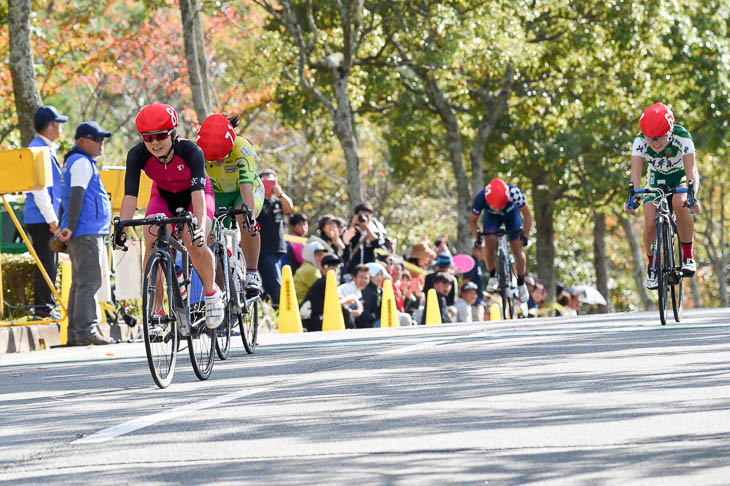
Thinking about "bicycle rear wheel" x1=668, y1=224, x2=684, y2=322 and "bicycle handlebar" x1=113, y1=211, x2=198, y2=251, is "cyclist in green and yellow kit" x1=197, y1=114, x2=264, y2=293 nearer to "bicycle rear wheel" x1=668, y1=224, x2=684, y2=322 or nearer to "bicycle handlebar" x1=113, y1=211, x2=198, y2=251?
"bicycle handlebar" x1=113, y1=211, x2=198, y2=251

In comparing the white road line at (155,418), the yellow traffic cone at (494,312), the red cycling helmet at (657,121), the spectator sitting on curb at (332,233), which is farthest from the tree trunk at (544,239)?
the white road line at (155,418)

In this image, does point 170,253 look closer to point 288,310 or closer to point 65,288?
point 65,288

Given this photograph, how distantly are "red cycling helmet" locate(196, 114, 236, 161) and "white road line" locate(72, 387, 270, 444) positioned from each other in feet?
9.78

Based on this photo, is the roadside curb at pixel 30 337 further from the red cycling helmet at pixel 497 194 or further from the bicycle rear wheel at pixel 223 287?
the red cycling helmet at pixel 497 194

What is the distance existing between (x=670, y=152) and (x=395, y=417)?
24.4ft

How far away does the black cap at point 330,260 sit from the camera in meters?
19.0

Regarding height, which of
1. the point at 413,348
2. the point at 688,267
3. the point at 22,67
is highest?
the point at 22,67

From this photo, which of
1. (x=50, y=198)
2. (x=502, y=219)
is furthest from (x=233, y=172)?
(x=502, y=219)

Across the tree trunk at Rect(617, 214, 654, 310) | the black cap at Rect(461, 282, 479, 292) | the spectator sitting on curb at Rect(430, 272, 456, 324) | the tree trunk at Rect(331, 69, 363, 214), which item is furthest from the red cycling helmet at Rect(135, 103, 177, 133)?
the tree trunk at Rect(617, 214, 654, 310)

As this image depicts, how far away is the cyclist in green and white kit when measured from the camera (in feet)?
44.5

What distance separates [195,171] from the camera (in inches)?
381

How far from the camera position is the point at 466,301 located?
23234 mm

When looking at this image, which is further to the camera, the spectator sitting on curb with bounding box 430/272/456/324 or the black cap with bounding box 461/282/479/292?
the black cap with bounding box 461/282/479/292

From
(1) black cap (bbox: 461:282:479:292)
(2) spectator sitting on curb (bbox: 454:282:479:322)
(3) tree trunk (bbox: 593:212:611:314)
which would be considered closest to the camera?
(2) spectator sitting on curb (bbox: 454:282:479:322)
